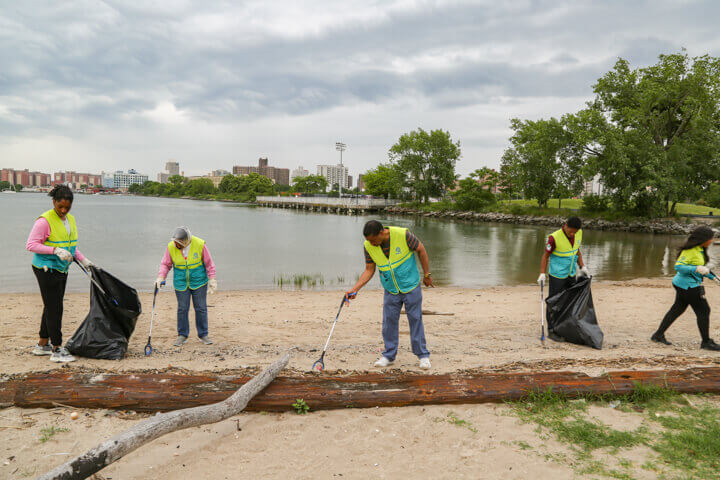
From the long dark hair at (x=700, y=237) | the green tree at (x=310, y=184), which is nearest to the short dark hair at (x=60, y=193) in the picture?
the long dark hair at (x=700, y=237)

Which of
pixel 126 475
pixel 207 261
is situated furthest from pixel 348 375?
pixel 207 261

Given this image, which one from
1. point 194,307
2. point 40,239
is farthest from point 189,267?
point 40,239

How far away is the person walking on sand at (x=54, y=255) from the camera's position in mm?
4559

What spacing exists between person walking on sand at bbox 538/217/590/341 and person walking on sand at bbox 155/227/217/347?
4.65 metres

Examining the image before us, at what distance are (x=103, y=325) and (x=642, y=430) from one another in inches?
219

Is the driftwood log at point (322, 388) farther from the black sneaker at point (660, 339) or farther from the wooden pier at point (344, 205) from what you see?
the wooden pier at point (344, 205)

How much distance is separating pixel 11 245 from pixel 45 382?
23454mm

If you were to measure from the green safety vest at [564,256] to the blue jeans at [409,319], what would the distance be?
7.81ft

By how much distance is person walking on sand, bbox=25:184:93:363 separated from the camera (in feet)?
15.0

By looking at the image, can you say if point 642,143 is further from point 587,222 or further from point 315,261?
point 315,261

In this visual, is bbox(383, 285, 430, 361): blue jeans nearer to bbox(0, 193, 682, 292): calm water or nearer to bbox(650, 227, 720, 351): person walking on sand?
bbox(650, 227, 720, 351): person walking on sand

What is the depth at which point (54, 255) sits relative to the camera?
4.73 m

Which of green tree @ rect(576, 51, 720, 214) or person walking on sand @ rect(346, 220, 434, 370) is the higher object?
green tree @ rect(576, 51, 720, 214)

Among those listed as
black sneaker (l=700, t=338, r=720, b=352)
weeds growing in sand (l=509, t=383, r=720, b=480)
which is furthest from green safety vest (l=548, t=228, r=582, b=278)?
weeds growing in sand (l=509, t=383, r=720, b=480)
